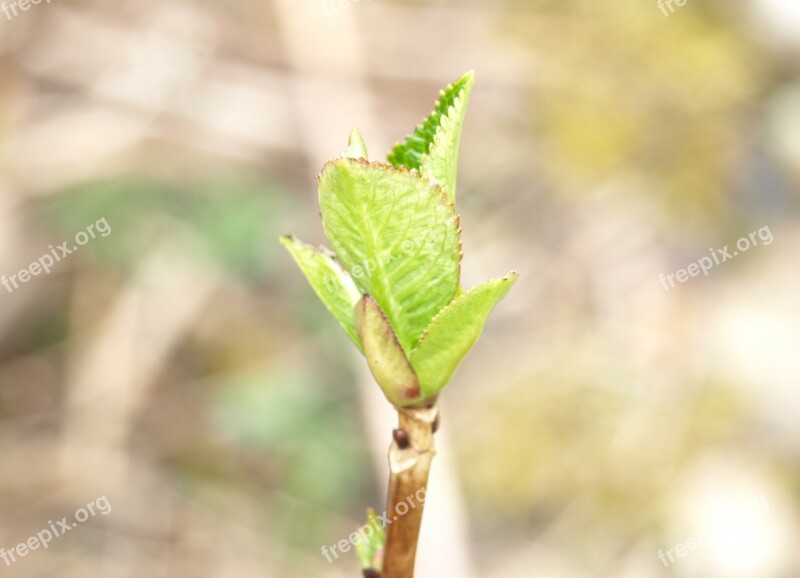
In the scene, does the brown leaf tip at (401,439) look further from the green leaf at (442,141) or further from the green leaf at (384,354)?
the green leaf at (442,141)

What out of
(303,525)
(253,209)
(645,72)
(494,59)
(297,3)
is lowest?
(303,525)

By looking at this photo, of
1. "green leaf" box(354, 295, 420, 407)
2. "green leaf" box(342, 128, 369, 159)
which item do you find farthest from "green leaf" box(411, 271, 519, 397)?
"green leaf" box(342, 128, 369, 159)

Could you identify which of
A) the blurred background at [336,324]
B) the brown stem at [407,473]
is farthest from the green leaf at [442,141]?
the blurred background at [336,324]

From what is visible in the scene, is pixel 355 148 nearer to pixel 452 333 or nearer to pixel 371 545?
pixel 452 333

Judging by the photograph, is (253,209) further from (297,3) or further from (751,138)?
(751,138)

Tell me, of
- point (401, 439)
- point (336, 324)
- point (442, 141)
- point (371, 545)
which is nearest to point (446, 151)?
point (442, 141)

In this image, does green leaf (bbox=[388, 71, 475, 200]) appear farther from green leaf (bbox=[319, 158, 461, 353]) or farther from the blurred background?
the blurred background

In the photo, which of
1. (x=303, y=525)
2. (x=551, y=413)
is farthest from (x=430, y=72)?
(x=303, y=525)
